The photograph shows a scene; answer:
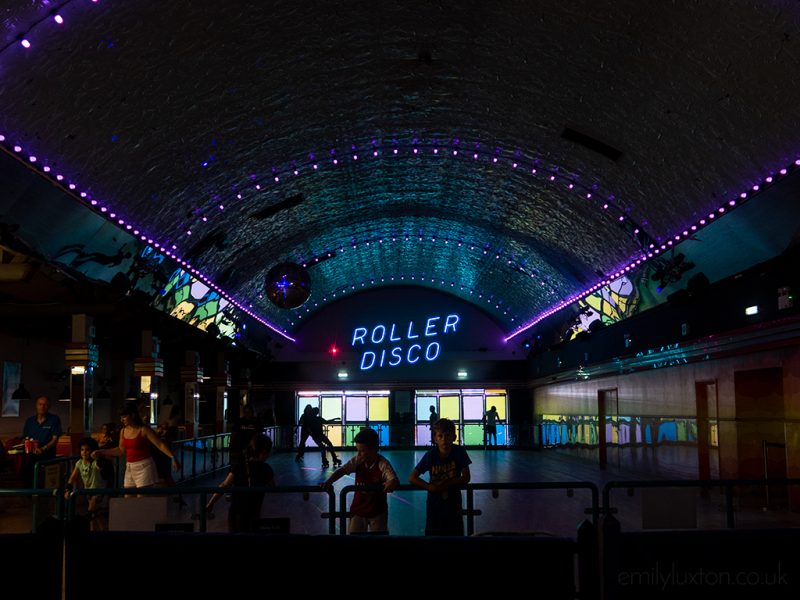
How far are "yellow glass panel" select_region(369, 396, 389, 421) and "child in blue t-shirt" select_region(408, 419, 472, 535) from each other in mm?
30466

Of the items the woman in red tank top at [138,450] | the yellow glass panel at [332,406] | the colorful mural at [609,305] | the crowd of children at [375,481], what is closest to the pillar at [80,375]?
the woman in red tank top at [138,450]

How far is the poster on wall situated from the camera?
19781 mm

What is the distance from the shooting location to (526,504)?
42.8 ft

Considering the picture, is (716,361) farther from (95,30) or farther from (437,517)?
(95,30)

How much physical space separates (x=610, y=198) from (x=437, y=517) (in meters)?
11.1

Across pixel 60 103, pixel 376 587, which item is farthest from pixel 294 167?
pixel 376 587

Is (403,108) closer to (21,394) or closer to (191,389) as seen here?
(21,394)

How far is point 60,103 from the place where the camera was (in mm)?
10305

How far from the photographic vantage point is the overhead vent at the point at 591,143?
48.6 ft

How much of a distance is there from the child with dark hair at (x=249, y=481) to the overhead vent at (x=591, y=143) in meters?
8.82

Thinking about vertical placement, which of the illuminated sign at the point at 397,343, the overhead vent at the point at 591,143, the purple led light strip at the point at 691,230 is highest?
the overhead vent at the point at 591,143

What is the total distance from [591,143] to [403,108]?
335 cm

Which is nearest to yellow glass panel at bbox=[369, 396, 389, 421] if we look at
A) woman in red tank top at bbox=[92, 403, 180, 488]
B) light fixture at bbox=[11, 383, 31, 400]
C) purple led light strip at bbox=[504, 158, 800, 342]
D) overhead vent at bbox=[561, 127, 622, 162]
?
purple led light strip at bbox=[504, 158, 800, 342]

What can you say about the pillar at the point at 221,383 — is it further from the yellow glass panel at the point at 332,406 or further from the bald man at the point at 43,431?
the bald man at the point at 43,431
